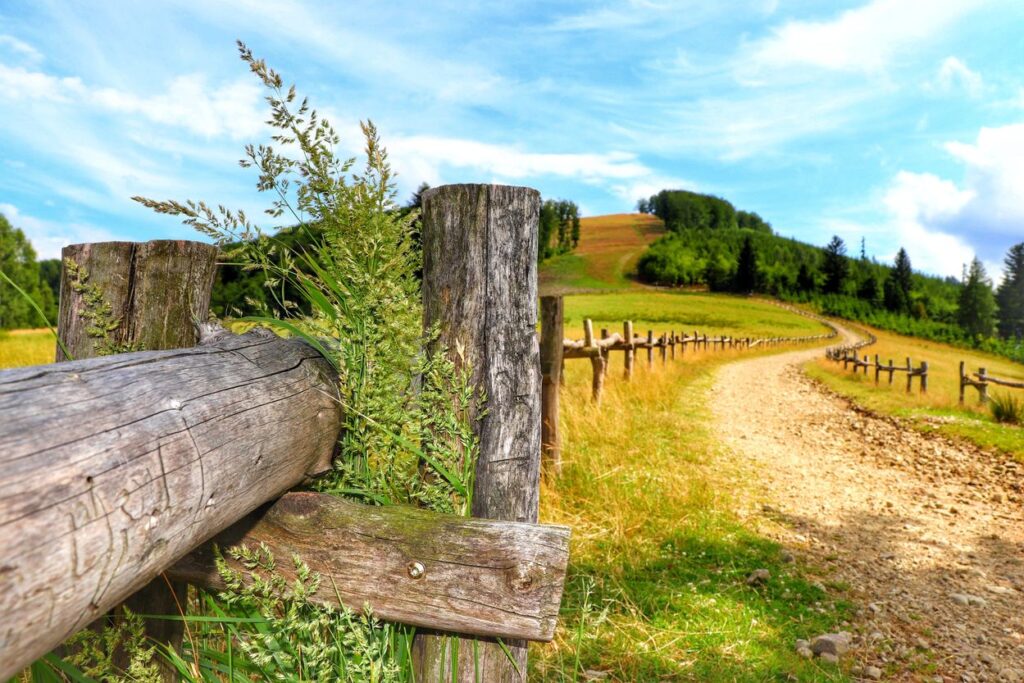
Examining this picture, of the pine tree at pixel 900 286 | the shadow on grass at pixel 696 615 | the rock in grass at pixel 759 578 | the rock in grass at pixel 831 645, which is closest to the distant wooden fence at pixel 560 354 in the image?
the shadow on grass at pixel 696 615

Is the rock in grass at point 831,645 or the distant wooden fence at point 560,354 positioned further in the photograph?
the distant wooden fence at point 560,354

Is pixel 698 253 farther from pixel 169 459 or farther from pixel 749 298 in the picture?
pixel 169 459

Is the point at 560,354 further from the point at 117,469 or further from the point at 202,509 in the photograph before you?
the point at 117,469

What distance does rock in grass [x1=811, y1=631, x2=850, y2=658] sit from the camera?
403cm

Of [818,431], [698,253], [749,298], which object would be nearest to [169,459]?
[818,431]

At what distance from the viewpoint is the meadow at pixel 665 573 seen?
3658 mm

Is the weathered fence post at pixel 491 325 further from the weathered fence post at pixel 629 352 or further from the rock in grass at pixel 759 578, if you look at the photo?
the weathered fence post at pixel 629 352

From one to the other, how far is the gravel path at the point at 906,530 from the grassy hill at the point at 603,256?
119 feet

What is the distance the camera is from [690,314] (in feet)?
157

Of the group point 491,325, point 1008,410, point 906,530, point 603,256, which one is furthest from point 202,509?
point 603,256

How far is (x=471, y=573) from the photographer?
1.89 meters

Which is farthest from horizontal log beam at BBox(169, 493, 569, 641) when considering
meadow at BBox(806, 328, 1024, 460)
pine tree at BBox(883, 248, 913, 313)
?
pine tree at BBox(883, 248, 913, 313)

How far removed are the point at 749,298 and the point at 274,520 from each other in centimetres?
6900

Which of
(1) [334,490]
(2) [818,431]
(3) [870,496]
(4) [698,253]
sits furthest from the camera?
(4) [698,253]
